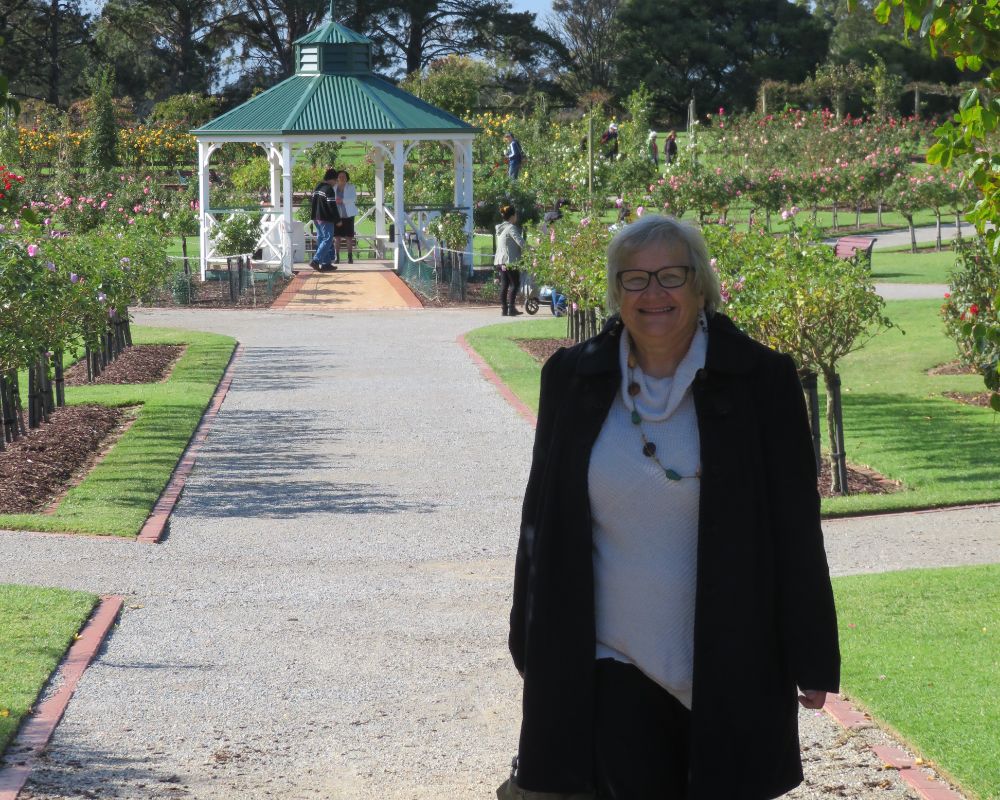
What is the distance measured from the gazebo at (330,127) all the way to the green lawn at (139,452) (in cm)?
849

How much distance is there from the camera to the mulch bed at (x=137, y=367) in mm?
16312

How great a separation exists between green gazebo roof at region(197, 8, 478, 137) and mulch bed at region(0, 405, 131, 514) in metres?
A: 14.0

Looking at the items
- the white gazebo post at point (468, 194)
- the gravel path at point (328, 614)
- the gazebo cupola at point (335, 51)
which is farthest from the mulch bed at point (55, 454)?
the gazebo cupola at point (335, 51)

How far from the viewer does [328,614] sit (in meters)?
6.99

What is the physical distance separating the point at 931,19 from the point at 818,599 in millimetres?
2308

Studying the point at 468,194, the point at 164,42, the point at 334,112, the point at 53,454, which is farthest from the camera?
the point at 164,42

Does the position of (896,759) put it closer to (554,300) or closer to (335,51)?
(554,300)

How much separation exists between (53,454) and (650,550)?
29.9 feet

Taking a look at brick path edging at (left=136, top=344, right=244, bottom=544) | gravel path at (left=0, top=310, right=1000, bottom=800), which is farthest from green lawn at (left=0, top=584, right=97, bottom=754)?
brick path edging at (left=136, top=344, right=244, bottom=544)

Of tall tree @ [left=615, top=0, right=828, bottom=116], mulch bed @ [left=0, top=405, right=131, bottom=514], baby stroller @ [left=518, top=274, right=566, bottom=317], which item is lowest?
mulch bed @ [left=0, top=405, right=131, bottom=514]

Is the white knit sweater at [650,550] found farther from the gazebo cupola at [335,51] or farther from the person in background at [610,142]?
the person in background at [610,142]

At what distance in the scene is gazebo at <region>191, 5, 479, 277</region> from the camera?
2703cm

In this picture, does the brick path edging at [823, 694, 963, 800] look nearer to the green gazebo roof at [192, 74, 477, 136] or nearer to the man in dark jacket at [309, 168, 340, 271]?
the man in dark jacket at [309, 168, 340, 271]

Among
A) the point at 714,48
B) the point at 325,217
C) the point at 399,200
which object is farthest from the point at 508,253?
the point at 714,48
